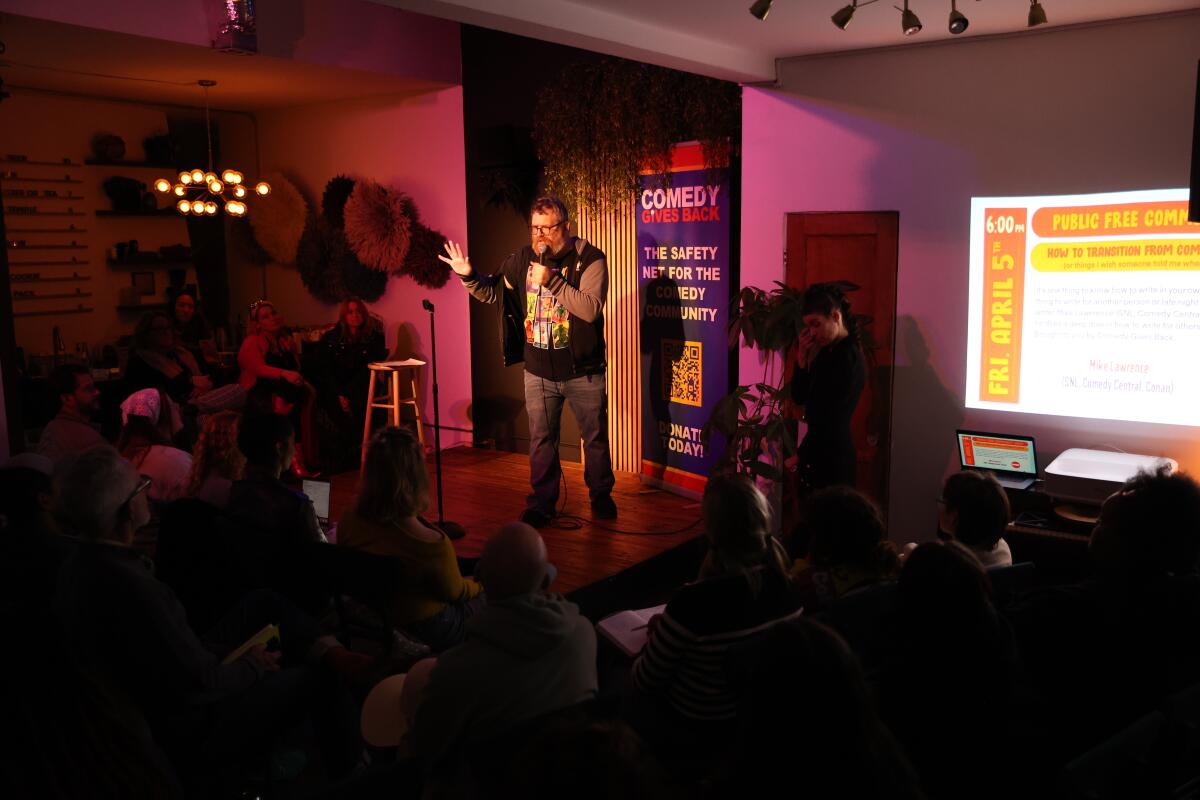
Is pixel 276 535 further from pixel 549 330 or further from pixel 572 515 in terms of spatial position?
pixel 572 515

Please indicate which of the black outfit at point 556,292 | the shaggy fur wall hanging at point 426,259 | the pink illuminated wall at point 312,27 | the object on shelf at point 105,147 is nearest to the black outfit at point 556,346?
the black outfit at point 556,292

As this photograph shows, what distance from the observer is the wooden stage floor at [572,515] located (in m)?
5.15

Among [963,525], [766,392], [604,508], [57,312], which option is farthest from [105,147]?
[963,525]

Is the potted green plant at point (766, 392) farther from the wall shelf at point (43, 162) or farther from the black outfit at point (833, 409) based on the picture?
the wall shelf at point (43, 162)

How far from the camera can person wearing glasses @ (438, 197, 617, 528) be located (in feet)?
17.8

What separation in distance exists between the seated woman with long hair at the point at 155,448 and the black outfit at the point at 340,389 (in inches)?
79.6

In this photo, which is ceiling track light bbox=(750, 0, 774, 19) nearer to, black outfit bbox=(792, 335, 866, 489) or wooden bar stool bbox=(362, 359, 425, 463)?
black outfit bbox=(792, 335, 866, 489)

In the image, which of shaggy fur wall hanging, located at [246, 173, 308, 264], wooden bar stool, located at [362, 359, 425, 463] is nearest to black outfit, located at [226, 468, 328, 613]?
wooden bar stool, located at [362, 359, 425, 463]

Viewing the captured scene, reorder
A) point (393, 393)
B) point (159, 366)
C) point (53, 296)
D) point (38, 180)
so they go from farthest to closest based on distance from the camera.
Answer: point (53, 296), point (38, 180), point (393, 393), point (159, 366)

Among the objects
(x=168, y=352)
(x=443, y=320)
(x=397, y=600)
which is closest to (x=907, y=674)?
(x=397, y=600)

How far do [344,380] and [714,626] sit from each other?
18.0ft

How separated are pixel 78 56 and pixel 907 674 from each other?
6.65m

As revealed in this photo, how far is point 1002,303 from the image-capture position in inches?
187

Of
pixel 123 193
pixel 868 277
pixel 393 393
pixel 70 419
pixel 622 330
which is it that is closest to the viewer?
pixel 70 419
